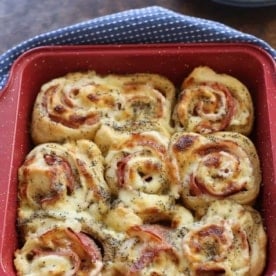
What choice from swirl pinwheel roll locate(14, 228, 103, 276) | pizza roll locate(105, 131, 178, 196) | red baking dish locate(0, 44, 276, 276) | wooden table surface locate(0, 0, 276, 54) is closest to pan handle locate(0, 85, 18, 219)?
red baking dish locate(0, 44, 276, 276)

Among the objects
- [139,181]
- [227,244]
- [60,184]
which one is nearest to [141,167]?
[139,181]

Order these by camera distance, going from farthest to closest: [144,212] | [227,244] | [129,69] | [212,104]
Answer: [129,69]
[212,104]
[144,212]
[227,244]

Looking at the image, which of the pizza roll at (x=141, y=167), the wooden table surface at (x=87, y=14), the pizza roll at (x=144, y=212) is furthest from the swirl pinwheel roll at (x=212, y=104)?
the wooden table surface at (x=87, y=14)

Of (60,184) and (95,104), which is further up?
(95,104)

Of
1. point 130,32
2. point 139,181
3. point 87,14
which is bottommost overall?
point 139,181

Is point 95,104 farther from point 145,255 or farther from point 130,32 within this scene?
point 145,255

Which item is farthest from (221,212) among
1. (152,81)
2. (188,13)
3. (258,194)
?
(188,13)

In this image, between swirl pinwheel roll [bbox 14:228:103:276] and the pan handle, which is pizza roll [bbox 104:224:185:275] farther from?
the pan handle
